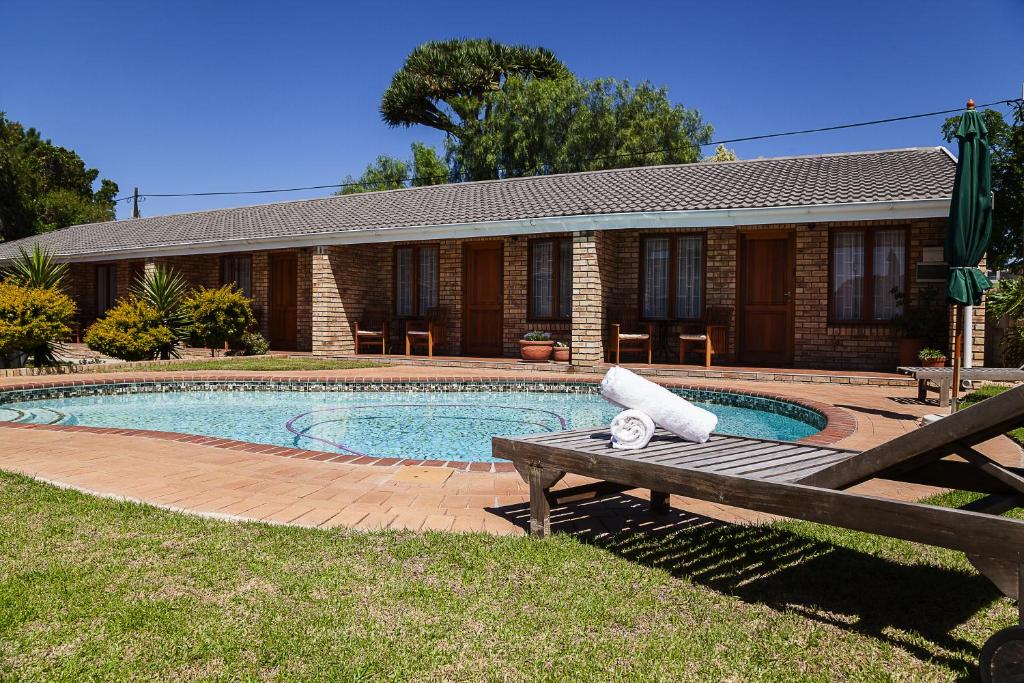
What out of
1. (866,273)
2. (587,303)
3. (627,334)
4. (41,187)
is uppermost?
(41,187)

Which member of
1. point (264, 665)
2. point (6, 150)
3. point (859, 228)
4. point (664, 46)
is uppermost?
point (664, 46)

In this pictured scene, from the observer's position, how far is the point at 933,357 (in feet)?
33.6

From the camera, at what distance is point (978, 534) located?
1885mm

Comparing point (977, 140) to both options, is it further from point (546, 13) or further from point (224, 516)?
point (546, 13)

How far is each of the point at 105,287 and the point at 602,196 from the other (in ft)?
55.9

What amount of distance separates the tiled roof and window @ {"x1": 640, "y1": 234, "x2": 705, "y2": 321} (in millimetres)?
1056

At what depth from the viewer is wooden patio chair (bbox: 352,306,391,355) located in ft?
51.3

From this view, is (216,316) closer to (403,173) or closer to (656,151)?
(656,151)

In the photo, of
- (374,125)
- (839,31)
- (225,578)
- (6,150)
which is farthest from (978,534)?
(6,150)

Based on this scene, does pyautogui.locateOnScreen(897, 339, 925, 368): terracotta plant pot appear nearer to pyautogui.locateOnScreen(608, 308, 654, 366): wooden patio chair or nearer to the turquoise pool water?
the turquoise pool water

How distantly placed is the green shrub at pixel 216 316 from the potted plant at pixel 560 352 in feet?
24.2

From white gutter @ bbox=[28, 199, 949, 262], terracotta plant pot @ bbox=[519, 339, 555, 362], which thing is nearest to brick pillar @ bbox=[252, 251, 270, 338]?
white gutter @ bbox=[28, 199, 949, 262]

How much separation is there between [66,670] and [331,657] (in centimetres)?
75

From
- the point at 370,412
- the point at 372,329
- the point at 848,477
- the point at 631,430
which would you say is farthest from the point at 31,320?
the point at 848,477
